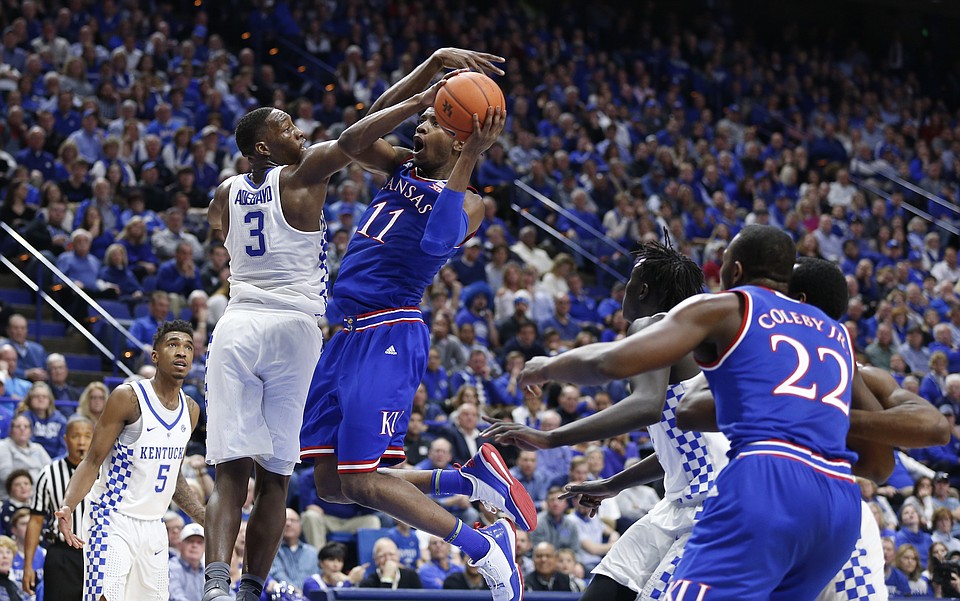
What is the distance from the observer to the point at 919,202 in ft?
74.0

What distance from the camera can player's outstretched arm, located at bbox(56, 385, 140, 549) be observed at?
271 inches

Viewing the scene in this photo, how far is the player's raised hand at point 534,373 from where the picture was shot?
4246 millimetres

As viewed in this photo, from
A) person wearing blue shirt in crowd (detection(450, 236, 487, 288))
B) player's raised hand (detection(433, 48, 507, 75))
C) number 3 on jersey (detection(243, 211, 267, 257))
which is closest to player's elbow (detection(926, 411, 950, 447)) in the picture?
player's raised hand (detection(433, 48, 507, 75))

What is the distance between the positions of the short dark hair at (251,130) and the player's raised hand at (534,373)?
249cm

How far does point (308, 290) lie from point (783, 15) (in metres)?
24.1

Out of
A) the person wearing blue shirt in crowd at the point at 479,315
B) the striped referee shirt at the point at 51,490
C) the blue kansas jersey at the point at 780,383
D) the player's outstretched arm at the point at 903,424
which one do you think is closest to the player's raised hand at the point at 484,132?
the blue kansas jersey at the point at 780,383

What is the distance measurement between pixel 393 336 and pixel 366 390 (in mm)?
336

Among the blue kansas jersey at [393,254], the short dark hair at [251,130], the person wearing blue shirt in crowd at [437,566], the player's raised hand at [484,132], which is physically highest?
the short dark hair at [251,130]

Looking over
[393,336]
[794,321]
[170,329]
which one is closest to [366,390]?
[393,336]

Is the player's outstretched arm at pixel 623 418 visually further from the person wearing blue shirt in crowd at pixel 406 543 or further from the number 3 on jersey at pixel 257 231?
the person wearing blue shirt in crowd at pixel 406 543

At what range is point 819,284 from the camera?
4.60m

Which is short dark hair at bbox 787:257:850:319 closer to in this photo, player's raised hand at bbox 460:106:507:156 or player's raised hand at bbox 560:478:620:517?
player's raised hand at bbox 560:478:620:517

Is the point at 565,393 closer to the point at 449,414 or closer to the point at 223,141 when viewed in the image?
the point at 449,414

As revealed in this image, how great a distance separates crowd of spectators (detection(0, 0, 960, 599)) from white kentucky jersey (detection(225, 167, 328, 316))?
3.53 meters
